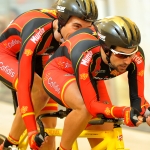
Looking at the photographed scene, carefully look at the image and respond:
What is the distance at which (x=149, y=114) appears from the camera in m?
3.06

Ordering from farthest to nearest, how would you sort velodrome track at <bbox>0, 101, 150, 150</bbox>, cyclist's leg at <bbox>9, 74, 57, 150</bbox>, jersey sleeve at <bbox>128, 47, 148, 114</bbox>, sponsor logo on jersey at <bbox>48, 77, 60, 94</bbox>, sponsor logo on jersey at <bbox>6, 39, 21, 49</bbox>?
velodrome track at <bbox>0, 101, 150, 150</bbox> < sponsor logo on jersey at <bbox>6, 39, 21, 49</bbox> < cyclist's leg at <bbox>9, 74, 57, 150</bbox> < sponsor logo on jersey at <bbox>48, 77, 60, 94</bbox> < jersey sleeve at <bbox>128, 47, 148, 114</bbox>

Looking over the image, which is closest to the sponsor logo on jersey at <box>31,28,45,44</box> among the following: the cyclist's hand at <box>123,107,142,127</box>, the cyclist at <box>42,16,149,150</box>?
the cyclist at <box>42,16,149,150</box>

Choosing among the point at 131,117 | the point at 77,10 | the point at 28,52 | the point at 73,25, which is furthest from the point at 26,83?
the point at 131,117

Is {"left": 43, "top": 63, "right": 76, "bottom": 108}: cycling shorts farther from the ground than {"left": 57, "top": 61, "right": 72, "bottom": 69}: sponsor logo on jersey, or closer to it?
closer to it

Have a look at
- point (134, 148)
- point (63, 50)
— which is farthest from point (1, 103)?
point (63, 50)

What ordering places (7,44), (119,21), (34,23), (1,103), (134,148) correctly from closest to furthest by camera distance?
(119,21), (34,23), (7,44), (134,148), (1,103)

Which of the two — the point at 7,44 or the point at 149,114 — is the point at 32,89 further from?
the point at 149,114

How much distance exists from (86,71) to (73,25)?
0.57 metres

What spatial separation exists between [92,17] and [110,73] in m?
0.48

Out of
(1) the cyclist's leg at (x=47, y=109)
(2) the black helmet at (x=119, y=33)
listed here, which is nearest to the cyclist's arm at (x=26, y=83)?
(1) the cyclist's leg at (x=47, y=109)

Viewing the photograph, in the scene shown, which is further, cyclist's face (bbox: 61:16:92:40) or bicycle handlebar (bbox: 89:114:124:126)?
cyclist's face (bbox: 61:16:92:40)

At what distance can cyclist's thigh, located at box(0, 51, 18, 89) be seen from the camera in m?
4.00

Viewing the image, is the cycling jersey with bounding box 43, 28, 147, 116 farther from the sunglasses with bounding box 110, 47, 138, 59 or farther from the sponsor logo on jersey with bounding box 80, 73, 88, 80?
the sunglasses with bounding box 110, 47, 138, 59

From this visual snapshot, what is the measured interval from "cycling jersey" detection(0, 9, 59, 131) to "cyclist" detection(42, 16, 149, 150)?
7.7 inches
